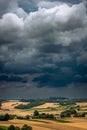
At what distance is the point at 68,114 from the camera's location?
181 meters

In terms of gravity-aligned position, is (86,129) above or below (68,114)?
below

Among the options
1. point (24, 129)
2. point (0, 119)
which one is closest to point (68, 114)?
point (0, 119)

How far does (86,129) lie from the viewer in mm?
111188

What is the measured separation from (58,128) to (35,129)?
9.53 meters

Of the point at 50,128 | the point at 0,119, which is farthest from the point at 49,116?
the point at 50,128

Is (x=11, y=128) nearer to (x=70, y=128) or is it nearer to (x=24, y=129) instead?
(x=24, y=129)

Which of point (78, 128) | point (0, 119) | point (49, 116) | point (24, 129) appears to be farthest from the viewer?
point (49, 116)

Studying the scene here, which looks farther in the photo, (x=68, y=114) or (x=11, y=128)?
(x=68, y=114)

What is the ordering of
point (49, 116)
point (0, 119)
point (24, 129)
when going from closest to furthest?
point (24, 129), point (0, 119), point (49, 116)

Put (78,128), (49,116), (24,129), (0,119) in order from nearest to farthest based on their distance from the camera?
1. (24,129)
2. (78,128)
3. (0,119)
4. (49,116)

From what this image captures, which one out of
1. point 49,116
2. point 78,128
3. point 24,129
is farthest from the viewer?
point 49,116

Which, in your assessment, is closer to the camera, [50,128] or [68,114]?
[50,128]

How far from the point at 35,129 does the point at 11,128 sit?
9231mm

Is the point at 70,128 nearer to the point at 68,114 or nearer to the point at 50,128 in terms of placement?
the point at 50,128
